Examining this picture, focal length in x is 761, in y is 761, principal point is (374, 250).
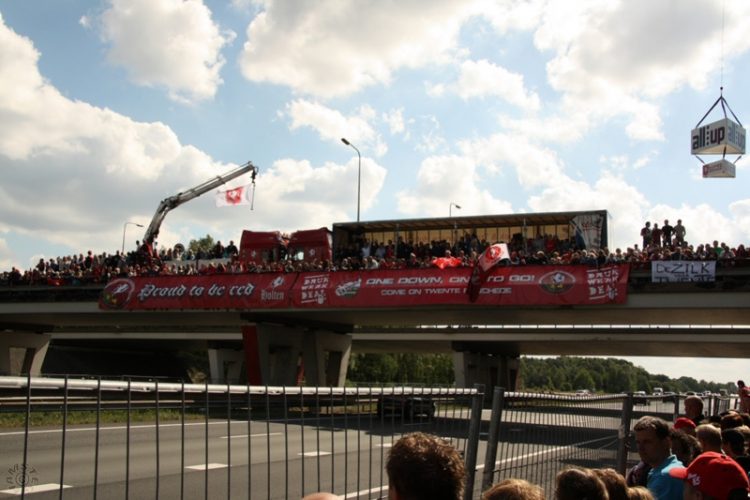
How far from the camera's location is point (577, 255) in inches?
1142

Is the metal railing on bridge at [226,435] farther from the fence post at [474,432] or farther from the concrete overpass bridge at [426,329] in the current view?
the concrete overpass bridge at [426,329]

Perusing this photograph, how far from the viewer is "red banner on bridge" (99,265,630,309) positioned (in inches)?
1117

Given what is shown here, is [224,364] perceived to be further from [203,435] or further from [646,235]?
[203,435]

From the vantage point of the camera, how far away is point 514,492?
279 cm

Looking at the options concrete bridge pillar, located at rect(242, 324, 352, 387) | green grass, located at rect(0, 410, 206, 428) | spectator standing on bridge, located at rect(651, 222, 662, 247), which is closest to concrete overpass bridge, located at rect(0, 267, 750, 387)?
concrete bridge pillar, located at rect(242, 324, 352, 387)

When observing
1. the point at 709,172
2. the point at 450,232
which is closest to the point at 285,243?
the point at 450,232

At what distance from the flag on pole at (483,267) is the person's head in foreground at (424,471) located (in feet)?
89.2

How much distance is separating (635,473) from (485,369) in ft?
183

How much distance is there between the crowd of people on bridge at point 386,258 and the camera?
28328 mm

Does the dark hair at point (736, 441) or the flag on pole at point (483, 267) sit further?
the flag on pole at point (483, 267)

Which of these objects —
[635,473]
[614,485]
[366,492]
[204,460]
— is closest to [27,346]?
[366,492]

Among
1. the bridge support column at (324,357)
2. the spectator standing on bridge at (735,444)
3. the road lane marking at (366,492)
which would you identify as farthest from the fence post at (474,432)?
the bridge support column at (324,357)

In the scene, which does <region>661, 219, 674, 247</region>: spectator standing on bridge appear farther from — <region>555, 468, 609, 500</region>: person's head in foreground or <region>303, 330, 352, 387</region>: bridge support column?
<region>555, 468, 609, 500</region>: person's head in foreground

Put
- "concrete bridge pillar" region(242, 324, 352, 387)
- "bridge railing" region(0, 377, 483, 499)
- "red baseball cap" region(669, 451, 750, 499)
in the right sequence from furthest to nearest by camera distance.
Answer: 1. "concrete bridge pillar" region(242, 324, 352, 387)
2. "red baseball cap" region(669, 451, 750, 499)
3. "bridge railing" region(0, 377, 483, 499)
